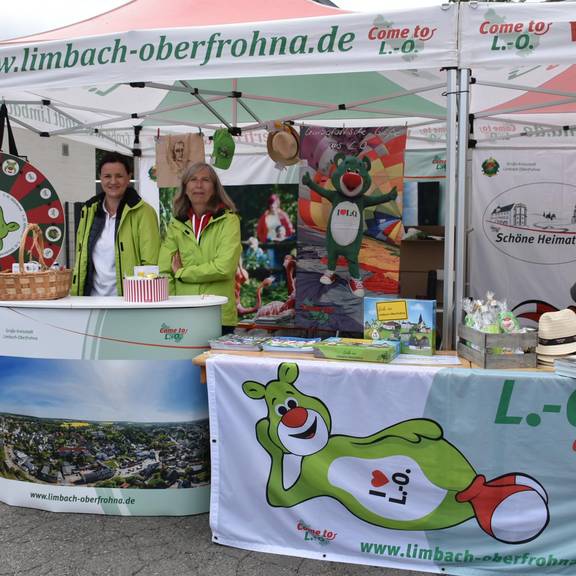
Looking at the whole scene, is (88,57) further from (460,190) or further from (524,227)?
(524,227)

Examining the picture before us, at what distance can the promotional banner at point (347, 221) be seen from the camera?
14.6ft

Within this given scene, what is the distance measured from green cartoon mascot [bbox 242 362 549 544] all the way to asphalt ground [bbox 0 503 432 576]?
23 centimetres

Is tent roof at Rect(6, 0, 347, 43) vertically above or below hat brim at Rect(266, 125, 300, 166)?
above

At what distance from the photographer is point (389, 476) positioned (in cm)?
229

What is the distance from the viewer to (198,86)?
5.09m

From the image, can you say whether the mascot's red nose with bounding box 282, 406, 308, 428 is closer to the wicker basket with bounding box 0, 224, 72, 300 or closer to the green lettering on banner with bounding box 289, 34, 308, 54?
the wicker basket with bounding box 0, 224, 72, 300

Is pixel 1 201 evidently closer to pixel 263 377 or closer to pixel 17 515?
pixel 17 515

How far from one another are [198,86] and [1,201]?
2.52m

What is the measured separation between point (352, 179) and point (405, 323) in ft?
6.70

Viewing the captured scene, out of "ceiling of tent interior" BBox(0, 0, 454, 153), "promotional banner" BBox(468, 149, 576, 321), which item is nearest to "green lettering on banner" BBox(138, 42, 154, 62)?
"ceiling of tent interior" BBox(0, 0, 454, 153)

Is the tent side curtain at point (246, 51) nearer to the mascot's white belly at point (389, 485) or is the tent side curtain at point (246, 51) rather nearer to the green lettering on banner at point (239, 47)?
the green lettering on banner at point (239, 47)

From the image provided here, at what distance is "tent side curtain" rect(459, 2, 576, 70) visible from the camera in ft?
7.57

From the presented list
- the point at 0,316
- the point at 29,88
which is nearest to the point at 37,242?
the point at 0,316

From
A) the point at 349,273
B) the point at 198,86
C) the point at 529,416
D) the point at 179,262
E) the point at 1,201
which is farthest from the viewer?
the point at 198,86
